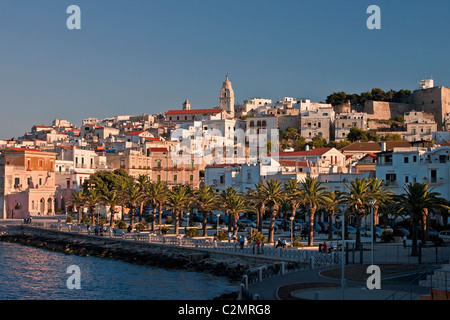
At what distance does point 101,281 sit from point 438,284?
78.9 feet

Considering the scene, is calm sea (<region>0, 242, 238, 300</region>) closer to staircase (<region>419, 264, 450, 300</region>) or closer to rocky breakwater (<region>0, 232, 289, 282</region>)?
Answer: rocky breakwater (<region>0, 232, 289, 282</region>)

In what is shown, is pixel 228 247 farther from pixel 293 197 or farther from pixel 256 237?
pixel 293 197

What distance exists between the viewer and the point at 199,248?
48.4m

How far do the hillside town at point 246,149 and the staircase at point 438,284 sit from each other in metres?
41.2

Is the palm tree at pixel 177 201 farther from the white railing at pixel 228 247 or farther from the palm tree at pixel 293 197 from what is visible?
the palm tree at pixel 293 197

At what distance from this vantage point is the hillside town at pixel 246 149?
78188 mm

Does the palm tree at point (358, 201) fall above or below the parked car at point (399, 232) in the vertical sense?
above

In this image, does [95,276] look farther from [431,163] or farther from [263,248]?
[431,163]

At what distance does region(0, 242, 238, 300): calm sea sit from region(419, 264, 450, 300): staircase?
42.5ft

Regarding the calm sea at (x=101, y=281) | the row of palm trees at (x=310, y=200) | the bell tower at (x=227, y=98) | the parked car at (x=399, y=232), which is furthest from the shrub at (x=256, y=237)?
the bell tower at (x=227, y=98)

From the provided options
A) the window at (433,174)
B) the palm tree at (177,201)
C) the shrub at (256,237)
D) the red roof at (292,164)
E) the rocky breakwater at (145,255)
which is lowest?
the rocky breakwater at (145,255)

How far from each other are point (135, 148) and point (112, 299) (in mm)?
86180

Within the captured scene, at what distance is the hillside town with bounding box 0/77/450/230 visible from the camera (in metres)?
78.2
